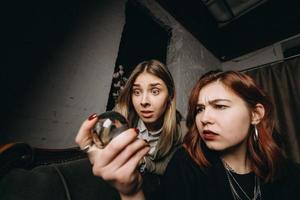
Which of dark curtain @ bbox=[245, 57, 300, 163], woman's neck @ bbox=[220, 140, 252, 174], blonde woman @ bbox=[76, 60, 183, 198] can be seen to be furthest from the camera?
dark curtain @ bbox=[245, 57, 300, 163]

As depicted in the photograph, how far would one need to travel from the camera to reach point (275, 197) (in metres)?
0.81

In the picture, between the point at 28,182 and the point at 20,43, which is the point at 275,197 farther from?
the point at 20,43

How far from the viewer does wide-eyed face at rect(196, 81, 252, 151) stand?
0.81m

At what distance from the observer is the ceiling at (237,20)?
203 centimetres

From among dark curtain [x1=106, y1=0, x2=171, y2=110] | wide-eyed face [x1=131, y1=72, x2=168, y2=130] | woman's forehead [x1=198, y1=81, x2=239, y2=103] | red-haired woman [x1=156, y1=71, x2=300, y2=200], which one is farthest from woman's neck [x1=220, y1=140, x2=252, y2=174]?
dark curtain [x1=106, y1=0, x2=171, y2=110]

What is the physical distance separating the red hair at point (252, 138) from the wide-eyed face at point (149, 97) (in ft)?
0.89

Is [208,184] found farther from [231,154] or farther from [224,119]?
[224,119]

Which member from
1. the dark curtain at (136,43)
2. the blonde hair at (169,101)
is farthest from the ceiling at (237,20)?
the blonde hair at (169,101)

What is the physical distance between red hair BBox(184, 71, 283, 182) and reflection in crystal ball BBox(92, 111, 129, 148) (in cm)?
66

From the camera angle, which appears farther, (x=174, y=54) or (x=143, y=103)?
(x=174, y=54)

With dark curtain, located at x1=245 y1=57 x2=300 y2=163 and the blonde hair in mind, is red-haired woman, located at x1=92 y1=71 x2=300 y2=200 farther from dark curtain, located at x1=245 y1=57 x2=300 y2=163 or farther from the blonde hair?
dark curtain, located at x1=245 y1=57 x2=300 y2=163

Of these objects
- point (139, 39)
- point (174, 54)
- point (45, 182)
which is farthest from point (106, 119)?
point (174, 54)

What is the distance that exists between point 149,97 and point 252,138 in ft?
2.22

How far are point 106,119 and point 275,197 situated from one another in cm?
92
